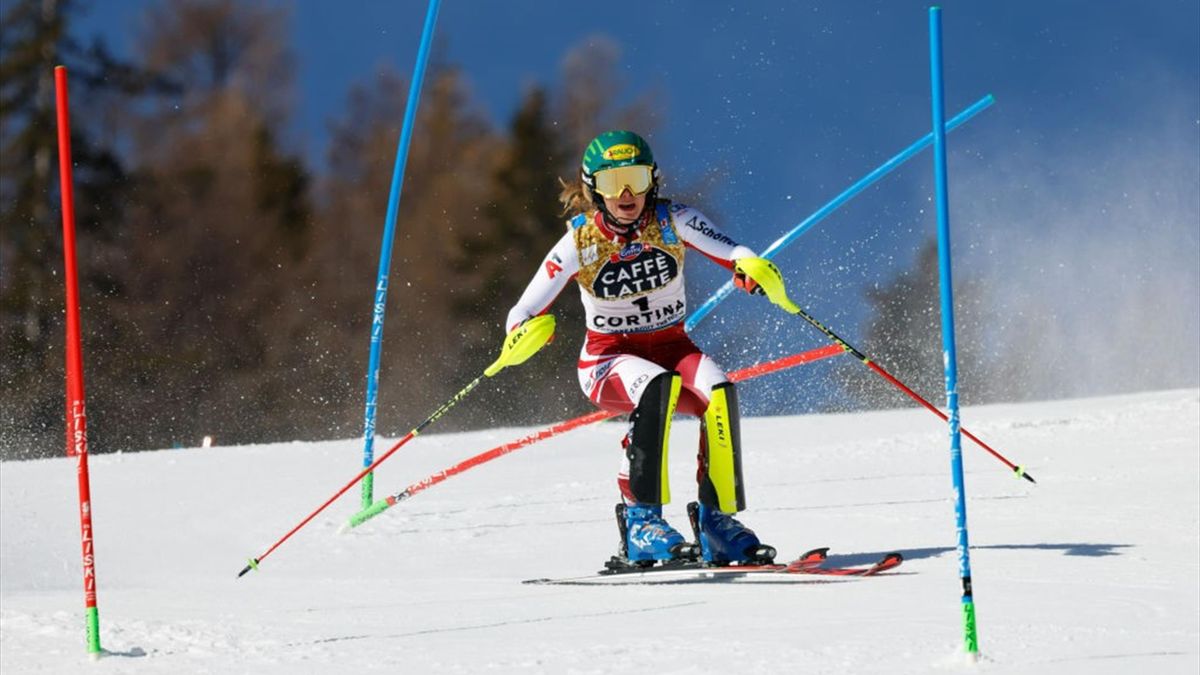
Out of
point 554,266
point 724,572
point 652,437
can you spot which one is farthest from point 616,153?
point 724,572

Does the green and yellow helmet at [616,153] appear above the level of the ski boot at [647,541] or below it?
above

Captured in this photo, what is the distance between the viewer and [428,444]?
9625 mm

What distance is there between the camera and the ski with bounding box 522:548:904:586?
5.12 metres

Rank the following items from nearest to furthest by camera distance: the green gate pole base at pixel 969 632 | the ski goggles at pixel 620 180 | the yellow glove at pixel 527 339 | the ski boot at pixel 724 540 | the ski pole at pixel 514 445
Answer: the green gate pole base at pixel 969 632, the ski boot at pixel 724 540, the yellow glove at pixel 527 339, the ski goggles at pixel 620 180, the ski pole at pixel 514 445

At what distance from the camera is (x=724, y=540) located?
5453mm

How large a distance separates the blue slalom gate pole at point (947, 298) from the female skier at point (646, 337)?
6.38 ft

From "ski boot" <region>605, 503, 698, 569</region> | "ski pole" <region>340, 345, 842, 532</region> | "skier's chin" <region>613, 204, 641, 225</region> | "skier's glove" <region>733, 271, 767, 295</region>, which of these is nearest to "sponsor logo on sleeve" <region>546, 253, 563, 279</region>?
"skier's chin" <region>613, 204, 641, 225</region>

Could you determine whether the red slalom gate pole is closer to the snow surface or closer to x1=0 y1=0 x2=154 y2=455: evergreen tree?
the snow surface

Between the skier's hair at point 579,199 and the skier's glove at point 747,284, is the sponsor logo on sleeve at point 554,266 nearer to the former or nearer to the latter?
the skier's hair at point 579,199

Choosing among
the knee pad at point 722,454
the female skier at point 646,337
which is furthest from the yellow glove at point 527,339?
the knee pad at point 722,454

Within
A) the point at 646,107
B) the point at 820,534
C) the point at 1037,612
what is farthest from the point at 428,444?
the point at 646,107

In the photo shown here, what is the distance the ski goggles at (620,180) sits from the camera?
5.61 m

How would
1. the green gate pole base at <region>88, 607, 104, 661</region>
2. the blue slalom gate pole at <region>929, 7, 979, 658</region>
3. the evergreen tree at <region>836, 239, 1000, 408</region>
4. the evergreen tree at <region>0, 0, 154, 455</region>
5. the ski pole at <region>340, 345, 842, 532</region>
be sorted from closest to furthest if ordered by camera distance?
the blue slalom gate pole at <region>929, 7, 979, 658</region>
the green gate pole base at <region>88, 607, 104, 661</region>
the ski pole at <region>340, 345, 842, 532</region>
the evergreen tree at <region>0, 0, 154, 455</region>
the evergreen tree at <region>836, 239, 1000, 408</region>

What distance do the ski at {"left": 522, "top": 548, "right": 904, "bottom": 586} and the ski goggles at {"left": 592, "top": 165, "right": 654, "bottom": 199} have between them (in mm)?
1273
